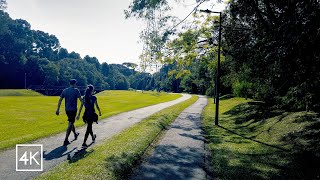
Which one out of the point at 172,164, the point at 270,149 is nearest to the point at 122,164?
the point at 172,164

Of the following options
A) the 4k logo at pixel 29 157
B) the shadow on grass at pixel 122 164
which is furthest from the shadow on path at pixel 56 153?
the shadow on grass at pixel 122 164

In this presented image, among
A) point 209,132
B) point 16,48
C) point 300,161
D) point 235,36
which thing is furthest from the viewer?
point 16,48

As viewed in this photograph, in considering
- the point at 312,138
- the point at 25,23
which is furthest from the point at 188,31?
the point at 25,23

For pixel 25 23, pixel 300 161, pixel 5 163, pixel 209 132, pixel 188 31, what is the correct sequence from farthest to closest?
pixel 25 23 → pixel 188 31 → pixel 209 132 → pixel 300 161 → pixel 5 163

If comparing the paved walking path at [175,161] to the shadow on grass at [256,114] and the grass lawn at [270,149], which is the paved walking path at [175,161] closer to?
the grass lawn at [270,149]

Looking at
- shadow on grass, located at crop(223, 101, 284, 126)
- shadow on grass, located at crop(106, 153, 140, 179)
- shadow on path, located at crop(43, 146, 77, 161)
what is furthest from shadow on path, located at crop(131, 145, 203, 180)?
shadow on grass, located at crop(223, 101, 284, 126)

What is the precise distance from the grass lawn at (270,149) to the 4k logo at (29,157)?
4798 millimetres

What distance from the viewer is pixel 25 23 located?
124000mm

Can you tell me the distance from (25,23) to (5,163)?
133898 mm

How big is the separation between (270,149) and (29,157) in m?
8.49

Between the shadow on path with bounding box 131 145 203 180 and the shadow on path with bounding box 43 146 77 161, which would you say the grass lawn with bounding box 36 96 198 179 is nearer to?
Result: the shadow on path with bounding box 131 145 203 180

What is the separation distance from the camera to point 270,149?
10516 millimetres

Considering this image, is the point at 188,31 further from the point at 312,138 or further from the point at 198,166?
the point at 198,166

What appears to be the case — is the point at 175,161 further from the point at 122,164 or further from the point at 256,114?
the point at 256,114
